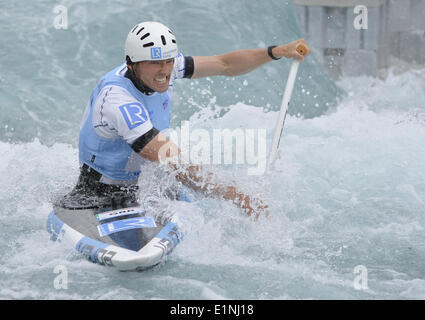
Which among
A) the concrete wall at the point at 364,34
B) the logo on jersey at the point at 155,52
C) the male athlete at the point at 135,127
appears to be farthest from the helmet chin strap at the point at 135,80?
the concrete wall at the point at 364,34

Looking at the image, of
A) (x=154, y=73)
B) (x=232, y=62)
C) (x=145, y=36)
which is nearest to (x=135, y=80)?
(x=154, y=73)

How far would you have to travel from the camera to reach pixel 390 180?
5652 millimetres

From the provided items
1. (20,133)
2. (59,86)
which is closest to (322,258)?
(20,133)

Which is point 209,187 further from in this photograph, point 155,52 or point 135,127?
point 155,52

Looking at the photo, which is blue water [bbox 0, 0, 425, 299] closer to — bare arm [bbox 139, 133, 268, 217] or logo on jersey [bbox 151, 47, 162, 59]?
bare arm [bbox 139, 133, 268, 217]

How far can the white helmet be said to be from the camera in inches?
148

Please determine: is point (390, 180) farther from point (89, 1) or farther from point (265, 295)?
point (89, 1)

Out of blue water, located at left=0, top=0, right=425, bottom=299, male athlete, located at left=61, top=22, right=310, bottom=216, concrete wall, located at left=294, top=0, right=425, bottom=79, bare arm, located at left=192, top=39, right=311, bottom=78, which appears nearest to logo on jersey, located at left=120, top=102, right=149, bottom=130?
male athlete, located at left=61, top=22, right=310, bottom=216

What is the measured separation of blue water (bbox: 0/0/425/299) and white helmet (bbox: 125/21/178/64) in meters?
0.70

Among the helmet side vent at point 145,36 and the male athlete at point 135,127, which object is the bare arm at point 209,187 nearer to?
the male athlete at point 135,127

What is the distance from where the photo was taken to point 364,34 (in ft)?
27.9

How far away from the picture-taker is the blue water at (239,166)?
3791mm
